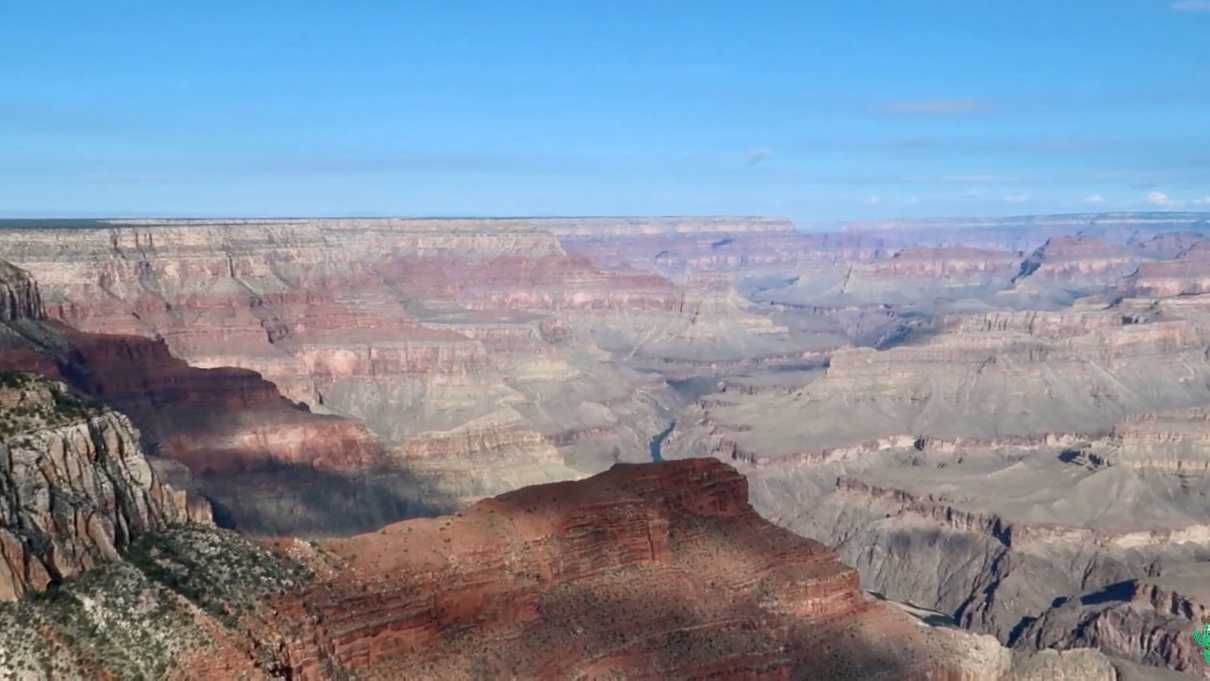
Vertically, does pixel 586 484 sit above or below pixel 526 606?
above

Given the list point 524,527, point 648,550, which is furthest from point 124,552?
point 648,550

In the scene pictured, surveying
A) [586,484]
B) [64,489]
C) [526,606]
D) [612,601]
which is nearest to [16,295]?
[586,484]

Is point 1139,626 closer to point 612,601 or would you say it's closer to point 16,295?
point 612,601

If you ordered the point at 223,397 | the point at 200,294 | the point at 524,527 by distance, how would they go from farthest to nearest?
the point at 200,294 < the point at 223,397 < the point at 524,527

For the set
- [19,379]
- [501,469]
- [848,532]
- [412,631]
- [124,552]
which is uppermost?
[19,379]

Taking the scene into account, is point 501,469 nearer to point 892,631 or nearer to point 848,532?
point 848,532

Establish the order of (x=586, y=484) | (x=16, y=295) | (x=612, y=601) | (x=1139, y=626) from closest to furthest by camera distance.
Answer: (x=612, y=601)
(x=586, y=484)
(x=16, y=295)
(x=1139, y=626)

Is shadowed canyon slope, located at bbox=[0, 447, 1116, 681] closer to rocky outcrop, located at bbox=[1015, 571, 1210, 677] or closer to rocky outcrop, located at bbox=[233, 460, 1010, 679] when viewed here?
rocky outcrop, located at bbox=[233, 460, 1010, 679]
